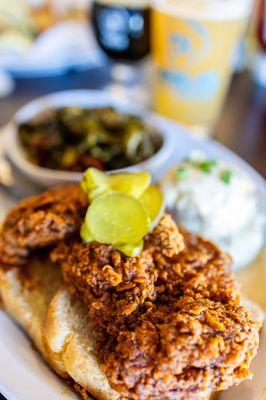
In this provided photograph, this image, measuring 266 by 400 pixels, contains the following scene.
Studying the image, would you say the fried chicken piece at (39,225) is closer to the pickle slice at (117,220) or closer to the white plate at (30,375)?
the pickle slice at (117,220)

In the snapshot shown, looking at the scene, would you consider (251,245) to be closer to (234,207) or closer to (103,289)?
(234,207)

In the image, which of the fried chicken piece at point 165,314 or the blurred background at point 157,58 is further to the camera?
the blurred background at point 157,58

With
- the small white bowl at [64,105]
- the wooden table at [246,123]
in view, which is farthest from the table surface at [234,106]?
the small white bowl at [64,105]

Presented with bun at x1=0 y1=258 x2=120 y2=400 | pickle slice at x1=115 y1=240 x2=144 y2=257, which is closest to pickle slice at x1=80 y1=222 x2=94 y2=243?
pickle slice at x1=115 y1=240 x2=144 y2=257

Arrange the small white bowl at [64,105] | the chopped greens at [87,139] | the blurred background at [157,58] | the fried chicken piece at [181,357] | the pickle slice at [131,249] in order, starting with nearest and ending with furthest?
the fried chicken piece at [181,357] < the pickle slice at [131,249] < the small white bowl at [64,105] < the chopped greens at [87,139] < the blurred background at [157,58]

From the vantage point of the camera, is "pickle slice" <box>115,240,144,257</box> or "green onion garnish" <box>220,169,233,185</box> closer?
"pickle slice" <box>115,240,144,257</box>

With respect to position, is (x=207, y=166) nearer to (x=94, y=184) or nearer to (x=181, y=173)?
(x=181, y=173)

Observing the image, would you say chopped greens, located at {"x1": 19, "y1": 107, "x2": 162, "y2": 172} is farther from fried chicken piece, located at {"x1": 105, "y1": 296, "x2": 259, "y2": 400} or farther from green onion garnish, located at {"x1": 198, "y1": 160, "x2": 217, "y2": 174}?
fried chicken piece, located at {"x1": 105, "y1": 296, "x2": 259, "y2": 400}
